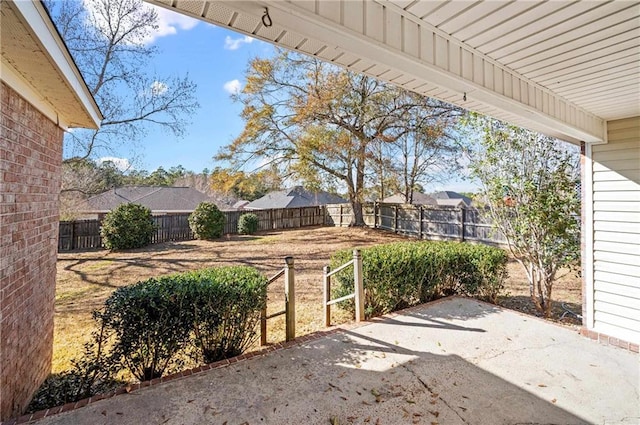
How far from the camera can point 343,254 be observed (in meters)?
4.86

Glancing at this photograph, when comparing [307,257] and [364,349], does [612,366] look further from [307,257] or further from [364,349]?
[307,257]

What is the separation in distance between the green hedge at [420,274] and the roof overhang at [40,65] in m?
3.71

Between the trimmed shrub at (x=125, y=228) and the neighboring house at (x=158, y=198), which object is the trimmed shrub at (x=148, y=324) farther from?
the neighboring house at (x=158, y=198)

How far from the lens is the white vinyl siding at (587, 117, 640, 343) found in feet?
11.2

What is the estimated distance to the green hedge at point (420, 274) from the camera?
4461 millimetres

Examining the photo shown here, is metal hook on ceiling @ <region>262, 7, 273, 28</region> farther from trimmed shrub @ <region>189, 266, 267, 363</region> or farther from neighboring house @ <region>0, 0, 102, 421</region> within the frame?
trimmed shrub @ <region>189, 266, 267, 363</region>

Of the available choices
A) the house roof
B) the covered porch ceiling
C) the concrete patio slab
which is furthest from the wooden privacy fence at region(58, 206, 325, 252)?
the covered porch ceiling

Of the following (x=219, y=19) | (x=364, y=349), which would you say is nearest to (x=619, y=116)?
(x=364, y=349)

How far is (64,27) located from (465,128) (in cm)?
1154

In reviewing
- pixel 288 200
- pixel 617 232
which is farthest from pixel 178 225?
pixel 617 232

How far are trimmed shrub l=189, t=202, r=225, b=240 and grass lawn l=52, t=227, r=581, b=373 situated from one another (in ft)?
2.15

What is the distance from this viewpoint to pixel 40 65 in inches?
76.3

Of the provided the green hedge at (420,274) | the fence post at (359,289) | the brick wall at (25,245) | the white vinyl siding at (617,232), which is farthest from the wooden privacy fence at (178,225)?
the white vinyl siding at (617,232)

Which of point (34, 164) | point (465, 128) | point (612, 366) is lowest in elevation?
point (612, 366)
